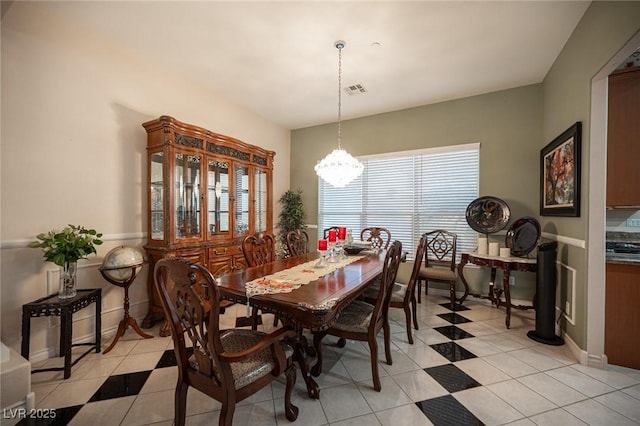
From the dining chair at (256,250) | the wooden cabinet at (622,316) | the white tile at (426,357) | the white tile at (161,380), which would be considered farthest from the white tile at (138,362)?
the wooden cabinet at (622,316)

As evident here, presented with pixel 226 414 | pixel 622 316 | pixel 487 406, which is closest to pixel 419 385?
pixel 487 406

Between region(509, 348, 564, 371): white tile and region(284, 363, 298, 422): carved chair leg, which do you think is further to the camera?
region(509, 348, 564, 371): white tile

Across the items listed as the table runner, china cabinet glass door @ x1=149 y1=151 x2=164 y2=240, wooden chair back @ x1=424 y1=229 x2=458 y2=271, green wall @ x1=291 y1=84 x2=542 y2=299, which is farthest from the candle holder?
green wall @ x1=291 y1=84 x2=542 y2=299

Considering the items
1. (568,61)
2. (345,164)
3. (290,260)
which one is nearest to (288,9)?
(345,164)

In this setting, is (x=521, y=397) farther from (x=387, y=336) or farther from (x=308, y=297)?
(x=308, y=297)

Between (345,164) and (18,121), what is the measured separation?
113 inches

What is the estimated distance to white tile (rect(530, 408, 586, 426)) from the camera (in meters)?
1.58

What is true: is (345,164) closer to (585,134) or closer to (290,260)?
(290,260)

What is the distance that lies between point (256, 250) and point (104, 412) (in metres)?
1.54

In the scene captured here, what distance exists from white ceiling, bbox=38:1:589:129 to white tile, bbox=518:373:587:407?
9.83 ft

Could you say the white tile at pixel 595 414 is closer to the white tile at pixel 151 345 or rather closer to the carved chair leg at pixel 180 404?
the carved chair leg at pixel 180 404

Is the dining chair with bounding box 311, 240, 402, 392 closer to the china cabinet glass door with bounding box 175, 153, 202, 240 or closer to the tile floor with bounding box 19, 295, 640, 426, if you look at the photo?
the tile floor with bounding box 19, 295, 640, 426

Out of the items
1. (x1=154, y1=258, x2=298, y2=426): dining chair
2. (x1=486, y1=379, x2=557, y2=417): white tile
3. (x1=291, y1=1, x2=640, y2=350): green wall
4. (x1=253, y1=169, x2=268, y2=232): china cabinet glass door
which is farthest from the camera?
(x1=253, y1=169, x2=268, y2=232): china cabinet glass door

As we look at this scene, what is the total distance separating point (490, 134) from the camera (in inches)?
147
